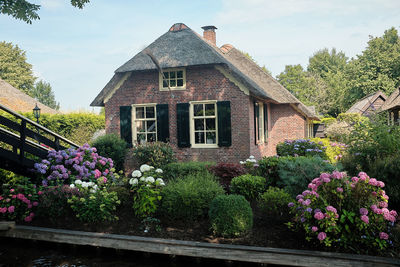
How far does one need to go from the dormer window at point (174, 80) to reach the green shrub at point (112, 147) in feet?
8.85

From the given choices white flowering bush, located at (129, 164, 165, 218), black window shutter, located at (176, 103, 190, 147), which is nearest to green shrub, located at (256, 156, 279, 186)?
white flowering bush, located at (129, 164, 165, 218)

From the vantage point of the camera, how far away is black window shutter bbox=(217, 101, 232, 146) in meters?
12.0

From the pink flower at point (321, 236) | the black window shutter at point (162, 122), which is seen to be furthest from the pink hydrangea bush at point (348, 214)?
the black window shutter at point (162, 122)

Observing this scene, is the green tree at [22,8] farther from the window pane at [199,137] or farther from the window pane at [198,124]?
the window pane at [199,137]

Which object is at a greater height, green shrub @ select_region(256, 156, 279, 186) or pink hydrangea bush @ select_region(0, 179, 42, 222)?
green shrub @ select_region(256, 156, 279, 186)

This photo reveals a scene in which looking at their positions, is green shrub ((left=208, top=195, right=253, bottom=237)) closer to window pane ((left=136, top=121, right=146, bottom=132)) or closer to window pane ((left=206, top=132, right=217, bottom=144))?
window pane ((left=206, top=132, right=217, bottom=144))

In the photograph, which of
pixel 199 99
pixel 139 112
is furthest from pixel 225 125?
pixel 139 112

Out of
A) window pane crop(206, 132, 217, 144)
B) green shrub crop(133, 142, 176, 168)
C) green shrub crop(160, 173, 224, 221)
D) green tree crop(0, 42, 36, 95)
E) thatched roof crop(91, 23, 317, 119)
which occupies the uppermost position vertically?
green tree crop(0, 42, 36, 95)

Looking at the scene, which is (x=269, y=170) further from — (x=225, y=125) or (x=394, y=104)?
(x=394, y=104)

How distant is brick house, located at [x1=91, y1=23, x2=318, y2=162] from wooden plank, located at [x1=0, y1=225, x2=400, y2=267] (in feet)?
22.3

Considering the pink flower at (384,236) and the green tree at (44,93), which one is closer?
the pink flower at (384,236)

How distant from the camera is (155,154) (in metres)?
11.6

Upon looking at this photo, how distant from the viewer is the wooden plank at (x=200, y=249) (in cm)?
465

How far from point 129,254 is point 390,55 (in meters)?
34.2
